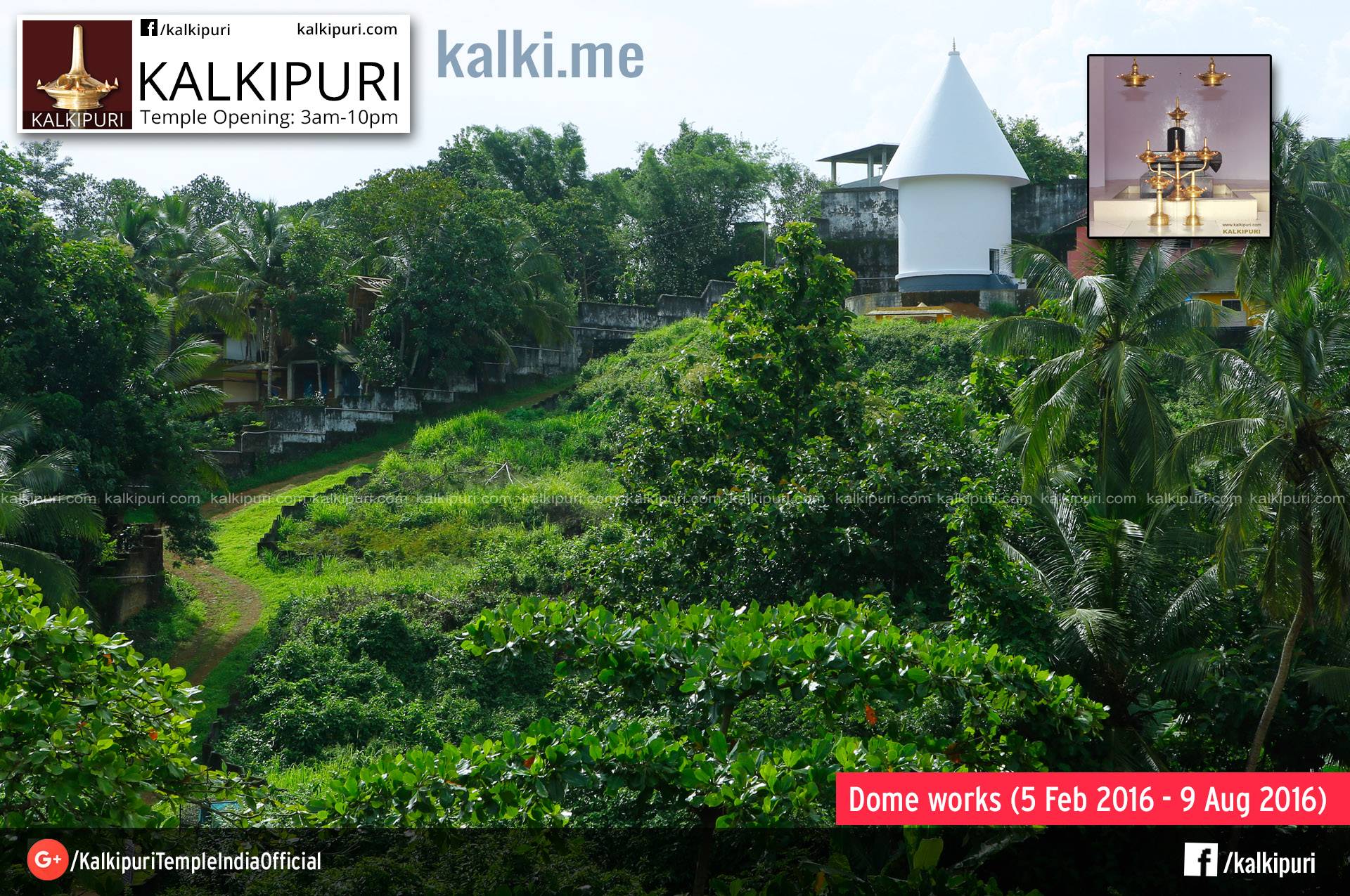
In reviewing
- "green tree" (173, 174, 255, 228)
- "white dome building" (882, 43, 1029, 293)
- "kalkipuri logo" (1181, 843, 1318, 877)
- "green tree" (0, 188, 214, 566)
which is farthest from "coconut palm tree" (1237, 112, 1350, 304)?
"green tree" (173, 174, 255, 228)

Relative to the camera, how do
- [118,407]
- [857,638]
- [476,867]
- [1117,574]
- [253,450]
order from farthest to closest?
[253,450] < [118,407] < [1117,574] < [857,638] < [476,867]

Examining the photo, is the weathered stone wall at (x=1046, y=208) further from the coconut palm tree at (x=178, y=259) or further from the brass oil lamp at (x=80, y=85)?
the brass oil lamp at (x=80, y=85)

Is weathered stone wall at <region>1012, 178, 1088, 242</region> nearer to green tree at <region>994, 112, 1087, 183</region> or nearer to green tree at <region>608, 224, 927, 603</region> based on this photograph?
green tree at <region>994, 112, 1087, 183</region>

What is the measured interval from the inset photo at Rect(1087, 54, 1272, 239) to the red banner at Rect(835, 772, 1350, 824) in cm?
879

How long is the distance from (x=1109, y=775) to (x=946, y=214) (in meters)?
23.0

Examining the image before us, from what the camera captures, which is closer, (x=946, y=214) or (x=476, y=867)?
(x=476, y=867)

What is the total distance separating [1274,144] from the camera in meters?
15.5

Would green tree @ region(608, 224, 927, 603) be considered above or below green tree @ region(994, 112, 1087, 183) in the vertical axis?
below

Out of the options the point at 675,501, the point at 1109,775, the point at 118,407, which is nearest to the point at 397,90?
the point at 675,501

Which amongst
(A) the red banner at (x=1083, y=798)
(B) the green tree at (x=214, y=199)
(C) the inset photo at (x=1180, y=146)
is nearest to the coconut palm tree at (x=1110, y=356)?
(C) the inset photo at (x=1180, y=146)

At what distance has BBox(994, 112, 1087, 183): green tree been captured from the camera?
→ 1373 inches

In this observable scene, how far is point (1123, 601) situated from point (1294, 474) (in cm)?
187

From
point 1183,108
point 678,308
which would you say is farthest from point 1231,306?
point 678,308

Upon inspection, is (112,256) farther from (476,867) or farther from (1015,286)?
(1015,286)
